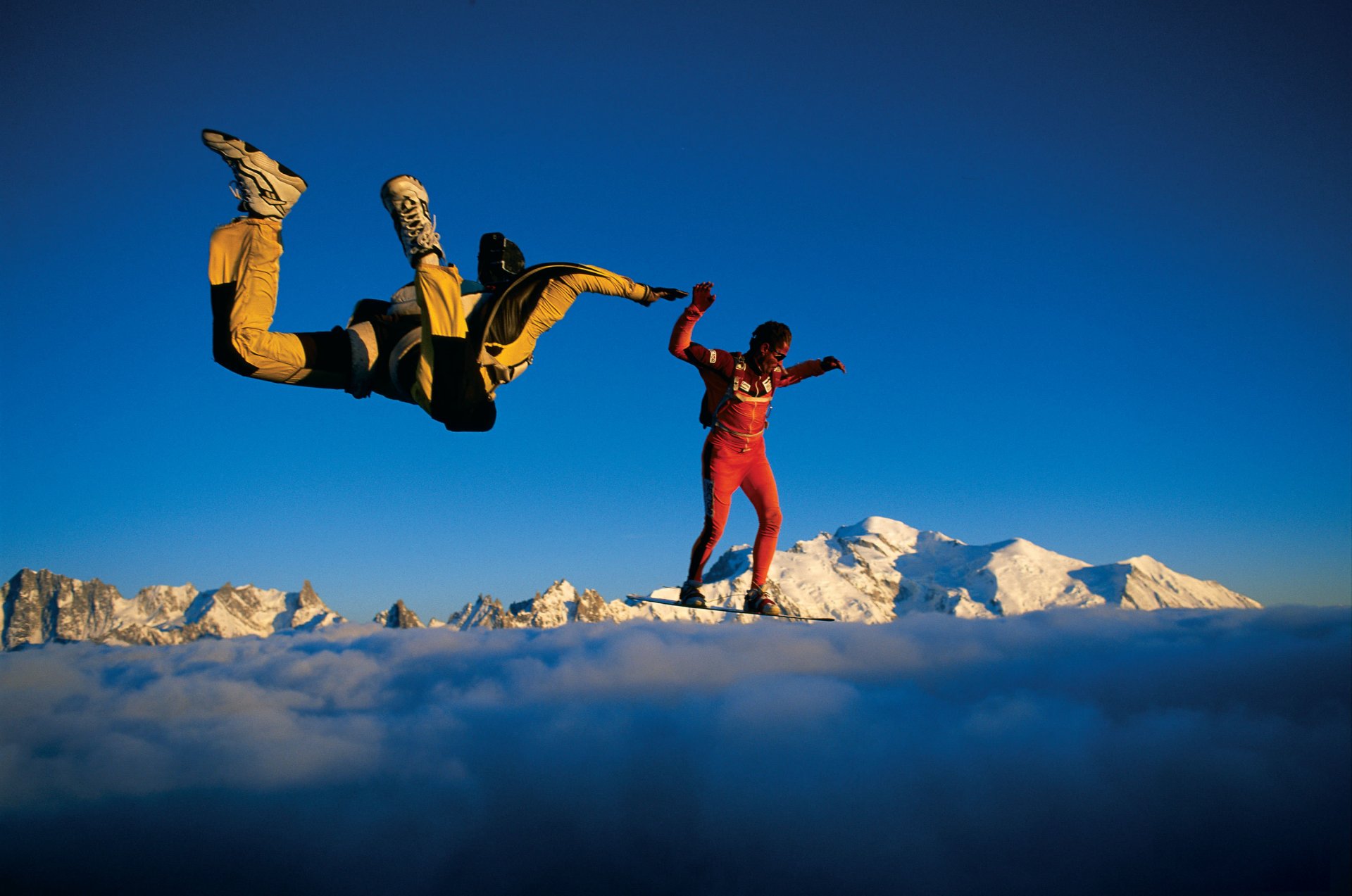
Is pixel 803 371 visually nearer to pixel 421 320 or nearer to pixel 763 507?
pixel 763 507

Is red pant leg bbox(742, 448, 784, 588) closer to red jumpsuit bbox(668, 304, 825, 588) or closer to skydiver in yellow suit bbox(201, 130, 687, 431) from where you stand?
red jumpsuit bbox(668, 304, 825, 588)

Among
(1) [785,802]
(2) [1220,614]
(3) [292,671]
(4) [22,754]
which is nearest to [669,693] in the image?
(1) [785,802]

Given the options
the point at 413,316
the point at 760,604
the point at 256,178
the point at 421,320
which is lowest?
the point at 760,604

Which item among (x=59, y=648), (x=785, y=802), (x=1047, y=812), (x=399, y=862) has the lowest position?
(x=399, y=862)

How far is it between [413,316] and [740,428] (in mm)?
3418

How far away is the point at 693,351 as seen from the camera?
255 inches

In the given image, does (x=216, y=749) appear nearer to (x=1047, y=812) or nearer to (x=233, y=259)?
(x=233, y=259)

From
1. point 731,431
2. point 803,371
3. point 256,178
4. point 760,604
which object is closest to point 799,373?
point 803,371

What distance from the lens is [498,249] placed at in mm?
5008

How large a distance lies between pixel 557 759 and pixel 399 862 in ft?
161

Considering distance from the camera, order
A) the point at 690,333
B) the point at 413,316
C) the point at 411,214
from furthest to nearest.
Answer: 1. the point at 690,333
2. the point at 413,316
3. the point at 411,214

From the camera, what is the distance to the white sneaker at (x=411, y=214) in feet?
15.3

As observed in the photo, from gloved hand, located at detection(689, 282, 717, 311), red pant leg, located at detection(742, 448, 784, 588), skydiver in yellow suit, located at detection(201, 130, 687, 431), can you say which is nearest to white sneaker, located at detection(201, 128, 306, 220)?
skydiver in yellow suit, located at detection(201, 130, 687, 431)

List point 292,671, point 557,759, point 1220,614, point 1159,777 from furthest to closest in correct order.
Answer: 1. point 557,759
2. point 1159,777
3. point 292,671
4. point 1220,614
